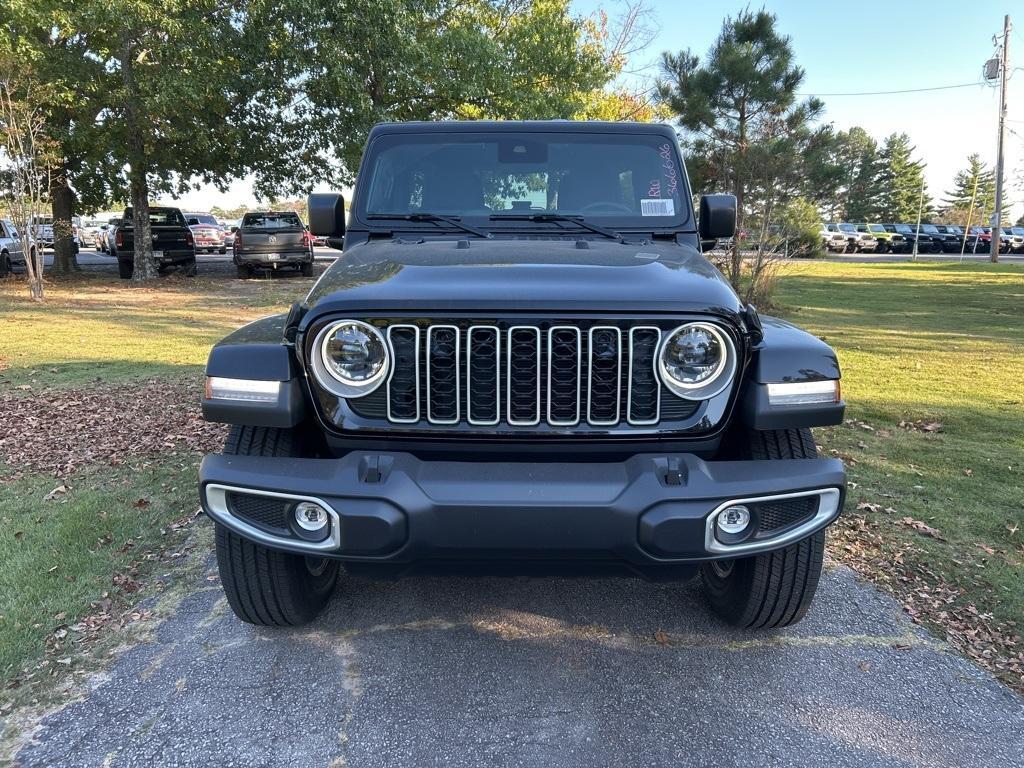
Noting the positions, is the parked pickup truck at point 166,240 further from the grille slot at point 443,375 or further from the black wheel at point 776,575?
the black wheel at point 776,575

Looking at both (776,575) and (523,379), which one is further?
(776,575)

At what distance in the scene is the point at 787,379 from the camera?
2428 millimetres

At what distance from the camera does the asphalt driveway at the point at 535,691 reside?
2.32 meters

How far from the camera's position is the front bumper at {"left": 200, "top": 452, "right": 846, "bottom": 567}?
7.11ft

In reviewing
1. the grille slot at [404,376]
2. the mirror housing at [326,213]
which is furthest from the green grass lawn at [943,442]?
the mirror housing at [326,213]

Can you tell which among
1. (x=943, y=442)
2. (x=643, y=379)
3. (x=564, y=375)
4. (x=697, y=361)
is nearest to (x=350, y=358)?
(x=564, y=375)

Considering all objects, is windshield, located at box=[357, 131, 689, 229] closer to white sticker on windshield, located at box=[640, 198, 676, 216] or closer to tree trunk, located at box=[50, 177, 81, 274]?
white sticker on windshield, located at box=[640, 198, 676, 216]

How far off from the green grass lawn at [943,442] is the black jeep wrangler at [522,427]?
134 centimetres

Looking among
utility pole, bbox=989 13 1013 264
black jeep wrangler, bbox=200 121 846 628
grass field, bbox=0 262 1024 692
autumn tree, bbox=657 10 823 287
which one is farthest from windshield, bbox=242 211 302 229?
utility pole, bbox=989 13 1013 264

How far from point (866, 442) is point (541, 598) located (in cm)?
334

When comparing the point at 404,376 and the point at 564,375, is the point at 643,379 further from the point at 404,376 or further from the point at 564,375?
the point at 404,376

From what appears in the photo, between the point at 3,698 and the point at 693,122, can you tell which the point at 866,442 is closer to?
the point at 3,698

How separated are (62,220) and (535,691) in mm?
20373

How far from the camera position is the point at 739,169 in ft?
44.2
